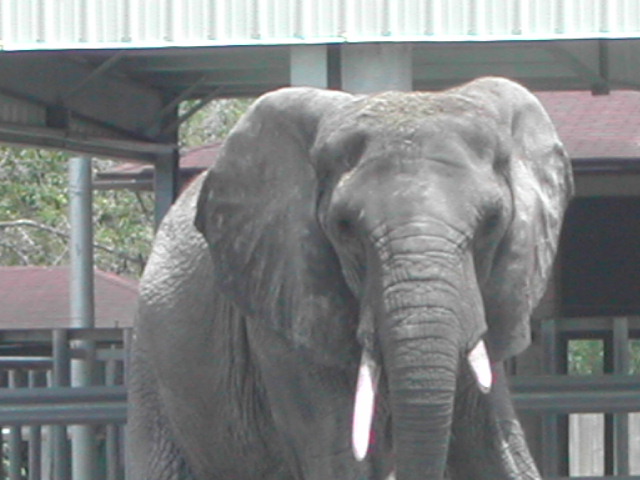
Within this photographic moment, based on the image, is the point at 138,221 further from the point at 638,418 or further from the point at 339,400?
the point at 339,400

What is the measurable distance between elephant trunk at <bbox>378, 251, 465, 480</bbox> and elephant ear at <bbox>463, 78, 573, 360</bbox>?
49 centimetres

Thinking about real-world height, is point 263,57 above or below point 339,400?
above

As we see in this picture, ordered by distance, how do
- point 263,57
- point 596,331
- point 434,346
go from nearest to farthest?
point 434,346
point 596,331
point 263,57

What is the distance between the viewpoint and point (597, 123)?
684 inches

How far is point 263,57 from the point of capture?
1287 centimetres

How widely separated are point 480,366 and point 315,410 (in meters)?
0.88

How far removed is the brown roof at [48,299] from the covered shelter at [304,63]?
515 cm

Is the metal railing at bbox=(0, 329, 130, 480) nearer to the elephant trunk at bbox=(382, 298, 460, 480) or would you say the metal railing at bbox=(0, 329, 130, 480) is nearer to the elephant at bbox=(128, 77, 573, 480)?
the elephant at bbox=(128, 77, 573, 480)

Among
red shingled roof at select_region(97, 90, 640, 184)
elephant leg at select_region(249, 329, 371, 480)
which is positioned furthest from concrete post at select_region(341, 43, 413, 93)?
red shingled roof at select_region(97, 90, 640, 184)

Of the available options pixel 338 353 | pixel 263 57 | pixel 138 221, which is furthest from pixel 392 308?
pixel 138 221

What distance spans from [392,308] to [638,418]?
37.6ft

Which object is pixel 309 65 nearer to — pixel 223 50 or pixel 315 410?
pixel 223 50

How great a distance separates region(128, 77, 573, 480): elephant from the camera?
560 cm

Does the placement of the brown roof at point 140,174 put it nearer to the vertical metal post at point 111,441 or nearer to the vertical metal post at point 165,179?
the vertical metal post at point 165,179
